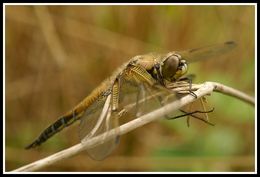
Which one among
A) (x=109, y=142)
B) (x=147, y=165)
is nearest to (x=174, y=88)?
(x=109, y=142)

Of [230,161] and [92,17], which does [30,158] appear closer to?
[92,17]

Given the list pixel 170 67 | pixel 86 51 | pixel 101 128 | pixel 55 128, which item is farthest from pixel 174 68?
pixel 86 51

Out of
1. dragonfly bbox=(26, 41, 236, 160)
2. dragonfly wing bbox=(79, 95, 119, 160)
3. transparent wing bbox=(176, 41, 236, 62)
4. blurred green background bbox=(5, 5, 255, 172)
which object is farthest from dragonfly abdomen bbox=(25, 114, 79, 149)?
blurred green background bbox=(5, 5, 255, 172)

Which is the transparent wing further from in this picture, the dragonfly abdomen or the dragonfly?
the dragonfly abdomen

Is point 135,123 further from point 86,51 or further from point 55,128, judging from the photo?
point 86,51

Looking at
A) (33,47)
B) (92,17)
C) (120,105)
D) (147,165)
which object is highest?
(92,17)

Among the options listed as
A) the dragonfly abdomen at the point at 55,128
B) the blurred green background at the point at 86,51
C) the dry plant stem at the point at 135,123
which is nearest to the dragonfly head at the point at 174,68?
the dry plant stem at the point at 135,123
